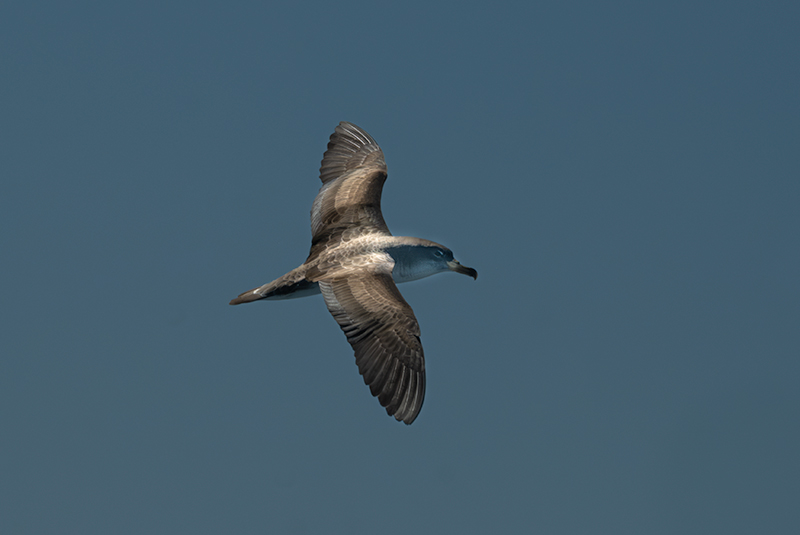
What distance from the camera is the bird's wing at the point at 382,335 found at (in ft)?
42.8

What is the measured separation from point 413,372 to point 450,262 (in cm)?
405

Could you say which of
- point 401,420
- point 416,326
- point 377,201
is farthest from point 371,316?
point 377,201

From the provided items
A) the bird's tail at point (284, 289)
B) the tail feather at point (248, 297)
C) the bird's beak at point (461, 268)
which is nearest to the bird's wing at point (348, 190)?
the bird's tail at point (284, 289)

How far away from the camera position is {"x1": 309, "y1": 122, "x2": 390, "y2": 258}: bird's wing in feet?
56.9

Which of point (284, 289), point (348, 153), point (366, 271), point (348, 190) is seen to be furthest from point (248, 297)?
point (348, 153)

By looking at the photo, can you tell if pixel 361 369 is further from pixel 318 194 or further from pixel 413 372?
pixel 318 194

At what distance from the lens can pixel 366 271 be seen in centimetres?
1506

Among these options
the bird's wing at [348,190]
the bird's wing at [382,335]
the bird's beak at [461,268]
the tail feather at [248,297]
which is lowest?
the bird's wing at [382,335]

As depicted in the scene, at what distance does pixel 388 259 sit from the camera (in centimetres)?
1577

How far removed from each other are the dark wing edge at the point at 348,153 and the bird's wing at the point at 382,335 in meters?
5.09

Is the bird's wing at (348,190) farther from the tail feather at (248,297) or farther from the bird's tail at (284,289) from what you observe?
the tail feather at (248,297)

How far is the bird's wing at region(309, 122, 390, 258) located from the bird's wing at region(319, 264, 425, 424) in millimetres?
2377

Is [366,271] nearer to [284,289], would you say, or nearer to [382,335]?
[284,289]

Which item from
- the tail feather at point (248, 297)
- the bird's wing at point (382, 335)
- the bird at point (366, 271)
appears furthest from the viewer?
the tail feather at point (248, 297)
